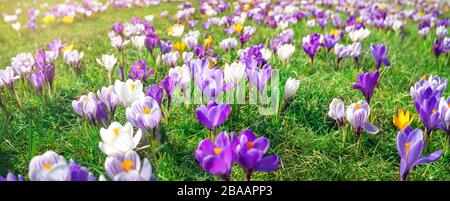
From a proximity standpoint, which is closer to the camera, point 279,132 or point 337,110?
point 337,110

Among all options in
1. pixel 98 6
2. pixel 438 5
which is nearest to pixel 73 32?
pixel 98 6

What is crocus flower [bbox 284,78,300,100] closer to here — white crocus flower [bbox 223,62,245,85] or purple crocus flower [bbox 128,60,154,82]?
white crocus flower [bbox 223,62,245,85]

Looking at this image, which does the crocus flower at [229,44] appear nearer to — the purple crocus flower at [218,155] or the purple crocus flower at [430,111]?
the purple crocus flower at [430,111]

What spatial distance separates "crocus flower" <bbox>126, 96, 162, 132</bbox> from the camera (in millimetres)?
1819

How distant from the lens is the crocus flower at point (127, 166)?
4.81ft

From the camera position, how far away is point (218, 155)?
1.49m

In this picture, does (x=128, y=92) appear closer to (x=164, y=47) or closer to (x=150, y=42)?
(x=164, y=47)

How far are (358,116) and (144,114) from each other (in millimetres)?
881

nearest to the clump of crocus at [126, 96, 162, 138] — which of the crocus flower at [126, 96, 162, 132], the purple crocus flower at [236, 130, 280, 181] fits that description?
the crocus flower at [126, 96, 162, 132]

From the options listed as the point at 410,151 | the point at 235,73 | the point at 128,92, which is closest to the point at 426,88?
the point at 410,151

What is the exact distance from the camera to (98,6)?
20.9ft

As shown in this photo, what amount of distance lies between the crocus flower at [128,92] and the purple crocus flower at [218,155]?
2.08ft
